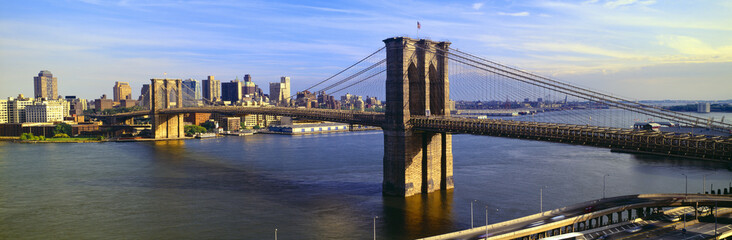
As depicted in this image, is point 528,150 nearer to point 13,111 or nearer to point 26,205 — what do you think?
point 26,205

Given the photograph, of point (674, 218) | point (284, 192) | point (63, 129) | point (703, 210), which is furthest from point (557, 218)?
point (63, 129)

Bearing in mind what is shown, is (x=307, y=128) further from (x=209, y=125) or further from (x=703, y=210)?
(x=703, y=210)

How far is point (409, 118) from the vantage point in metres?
37.2

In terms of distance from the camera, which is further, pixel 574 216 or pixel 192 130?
pixel 192 130

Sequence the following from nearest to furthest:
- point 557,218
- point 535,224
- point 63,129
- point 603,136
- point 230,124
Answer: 1. point 535,224
2. point 557,218
3. point 603,136
4. point 63,129
5. point 230,124

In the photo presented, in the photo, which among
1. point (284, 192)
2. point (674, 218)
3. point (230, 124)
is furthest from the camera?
point (230, 124)

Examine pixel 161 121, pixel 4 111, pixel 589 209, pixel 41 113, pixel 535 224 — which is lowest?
pixel 535 224

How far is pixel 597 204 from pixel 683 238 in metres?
6.01

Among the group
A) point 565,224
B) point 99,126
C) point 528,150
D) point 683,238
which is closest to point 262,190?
point 565,224

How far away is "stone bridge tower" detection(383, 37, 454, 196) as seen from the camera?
Result: 120ft

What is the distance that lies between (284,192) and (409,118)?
11.1 meters

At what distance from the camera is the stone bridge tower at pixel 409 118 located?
3666 centimetres

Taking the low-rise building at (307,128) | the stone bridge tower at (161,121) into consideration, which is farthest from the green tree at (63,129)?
the low-rise building at (307,128)

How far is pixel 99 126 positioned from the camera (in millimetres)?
110125
